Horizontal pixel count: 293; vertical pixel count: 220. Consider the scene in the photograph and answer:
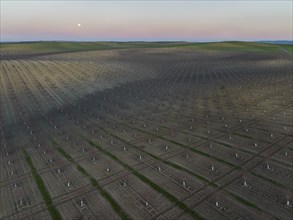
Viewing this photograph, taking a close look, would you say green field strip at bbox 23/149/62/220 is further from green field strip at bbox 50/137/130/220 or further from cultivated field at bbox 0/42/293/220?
green field strip at bbox 50/137/130/220

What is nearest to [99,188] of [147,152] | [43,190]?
[43,190]

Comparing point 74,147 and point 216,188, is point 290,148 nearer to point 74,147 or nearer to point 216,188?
point 216,188

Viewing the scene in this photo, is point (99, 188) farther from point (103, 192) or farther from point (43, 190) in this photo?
point (43, 190)

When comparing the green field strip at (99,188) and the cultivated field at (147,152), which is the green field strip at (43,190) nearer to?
the cultivated field at (147,152)

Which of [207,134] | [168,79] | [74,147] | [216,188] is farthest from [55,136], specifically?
[168,79]

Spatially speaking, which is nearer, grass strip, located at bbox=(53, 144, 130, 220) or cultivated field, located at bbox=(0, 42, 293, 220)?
grass strip, located at bbox=(53, 144, 130, 220)

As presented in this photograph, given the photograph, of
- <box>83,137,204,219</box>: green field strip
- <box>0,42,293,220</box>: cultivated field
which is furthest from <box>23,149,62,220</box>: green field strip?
<box>83,137,204,219</box>: green field strip
